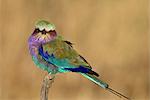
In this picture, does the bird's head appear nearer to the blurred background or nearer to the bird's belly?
the bird's belly

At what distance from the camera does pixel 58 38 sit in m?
2.25

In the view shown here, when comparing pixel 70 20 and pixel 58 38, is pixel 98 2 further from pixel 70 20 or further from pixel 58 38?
pixel 58 38

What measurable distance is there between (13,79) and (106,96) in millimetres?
708

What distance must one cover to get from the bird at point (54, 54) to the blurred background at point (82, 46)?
2.41 metres

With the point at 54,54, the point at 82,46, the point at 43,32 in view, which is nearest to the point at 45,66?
the point at 54,54

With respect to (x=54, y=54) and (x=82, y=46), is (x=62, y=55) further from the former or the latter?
(x=82, y=46)

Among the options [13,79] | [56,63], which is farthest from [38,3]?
[56,63]

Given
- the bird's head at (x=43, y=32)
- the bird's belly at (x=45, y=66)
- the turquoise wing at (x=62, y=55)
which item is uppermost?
the bird's head at (x=43, y=32)

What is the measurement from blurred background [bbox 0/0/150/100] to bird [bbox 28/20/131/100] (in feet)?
7.92

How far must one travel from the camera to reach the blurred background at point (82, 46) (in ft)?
15.8

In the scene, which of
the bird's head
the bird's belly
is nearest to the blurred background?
the bird's belly

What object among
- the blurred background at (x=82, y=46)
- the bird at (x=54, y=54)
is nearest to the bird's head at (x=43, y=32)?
the bird at (x=54, y=54)

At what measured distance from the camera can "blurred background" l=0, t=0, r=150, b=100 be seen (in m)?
4.80

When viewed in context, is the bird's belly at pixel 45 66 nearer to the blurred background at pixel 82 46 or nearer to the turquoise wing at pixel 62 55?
the turquoise wing at pixel 62 55
